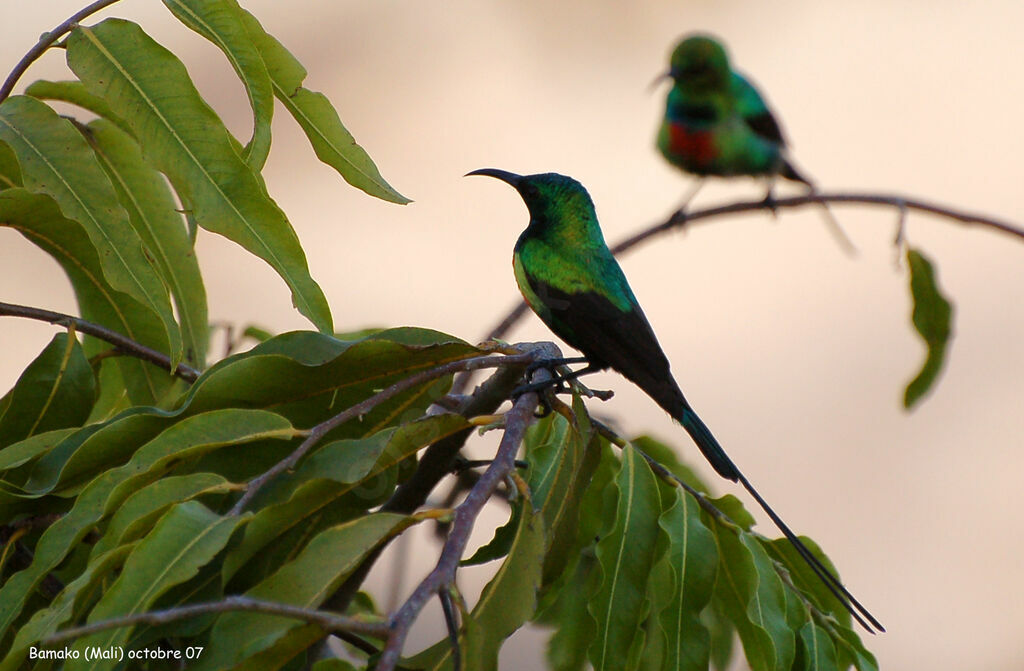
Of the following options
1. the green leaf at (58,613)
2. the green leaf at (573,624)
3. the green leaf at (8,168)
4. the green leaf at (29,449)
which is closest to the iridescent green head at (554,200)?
the green leaf at (573,624)

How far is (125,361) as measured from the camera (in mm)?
2039

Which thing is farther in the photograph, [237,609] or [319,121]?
[319,121]

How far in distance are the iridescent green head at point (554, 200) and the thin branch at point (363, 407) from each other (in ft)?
3.29

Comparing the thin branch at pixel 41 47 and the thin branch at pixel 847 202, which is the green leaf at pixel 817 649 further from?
the thin branch at pixel 41 47

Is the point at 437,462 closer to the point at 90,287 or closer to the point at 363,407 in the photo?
the point at 363,407

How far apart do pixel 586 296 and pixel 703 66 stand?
3658 mm

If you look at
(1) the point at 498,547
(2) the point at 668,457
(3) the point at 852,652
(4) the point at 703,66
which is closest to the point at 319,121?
(1) the point at 498,547

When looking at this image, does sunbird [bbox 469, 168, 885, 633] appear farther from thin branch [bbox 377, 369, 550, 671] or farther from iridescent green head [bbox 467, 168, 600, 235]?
thin branch [bbox 377, 369, 550, 671]

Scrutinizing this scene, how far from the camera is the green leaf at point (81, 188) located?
1.61 meters

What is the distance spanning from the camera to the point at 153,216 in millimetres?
1995

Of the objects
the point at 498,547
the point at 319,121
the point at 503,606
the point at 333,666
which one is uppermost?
the point at 319,121

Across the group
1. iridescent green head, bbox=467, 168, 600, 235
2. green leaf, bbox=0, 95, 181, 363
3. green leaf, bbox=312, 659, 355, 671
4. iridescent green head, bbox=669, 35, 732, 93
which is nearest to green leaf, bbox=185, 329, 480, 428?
green leaf, bbox=0, 95, 181, 363

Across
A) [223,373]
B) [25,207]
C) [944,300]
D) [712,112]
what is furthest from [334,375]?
[712,112]

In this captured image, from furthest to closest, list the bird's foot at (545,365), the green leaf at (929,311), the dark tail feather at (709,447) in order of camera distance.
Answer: the green leaf at (929,311) < the dark tail feather at (709,447) < the bird's foot at (545,365)
